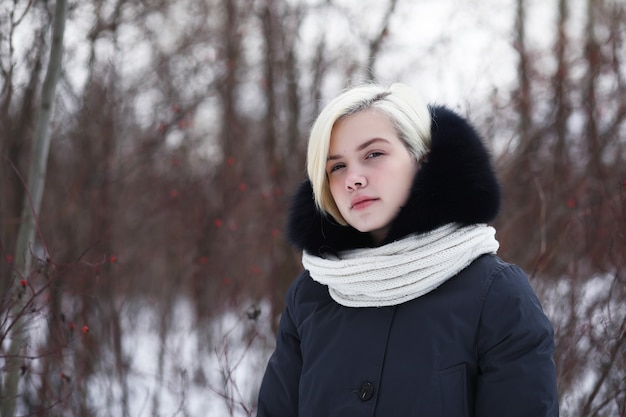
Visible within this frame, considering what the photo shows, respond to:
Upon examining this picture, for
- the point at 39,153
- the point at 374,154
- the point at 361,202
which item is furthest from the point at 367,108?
the point at 39,153

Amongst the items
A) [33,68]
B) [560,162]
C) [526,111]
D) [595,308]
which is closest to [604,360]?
[595,308]

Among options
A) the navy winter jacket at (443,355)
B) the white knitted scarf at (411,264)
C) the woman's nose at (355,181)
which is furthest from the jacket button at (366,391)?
the woman's nose at (355,181)

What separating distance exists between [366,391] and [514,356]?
41 centimetres

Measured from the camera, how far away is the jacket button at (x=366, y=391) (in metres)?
1.80

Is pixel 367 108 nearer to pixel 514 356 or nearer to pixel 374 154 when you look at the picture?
pixel 374 154

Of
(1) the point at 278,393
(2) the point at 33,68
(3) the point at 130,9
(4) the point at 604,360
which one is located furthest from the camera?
(3) the point at 130,9

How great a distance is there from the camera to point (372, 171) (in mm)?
1931

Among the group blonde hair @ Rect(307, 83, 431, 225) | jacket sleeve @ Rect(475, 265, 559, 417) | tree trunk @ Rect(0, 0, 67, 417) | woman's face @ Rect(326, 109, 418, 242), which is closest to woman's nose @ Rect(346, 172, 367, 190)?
woman's face @ Rect(326, 109, 418, 242)

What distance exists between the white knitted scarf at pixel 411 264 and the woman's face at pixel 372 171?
0.11m

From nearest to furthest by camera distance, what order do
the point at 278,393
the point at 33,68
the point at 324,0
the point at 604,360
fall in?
the point at 278,393, the point at 604,360, the point at 33,68, the point at 324,0

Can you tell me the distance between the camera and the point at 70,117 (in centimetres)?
561

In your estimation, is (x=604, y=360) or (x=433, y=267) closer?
(x=433, y=267)

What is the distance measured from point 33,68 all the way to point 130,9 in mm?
2223

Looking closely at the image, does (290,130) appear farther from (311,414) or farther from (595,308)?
(311,414)
